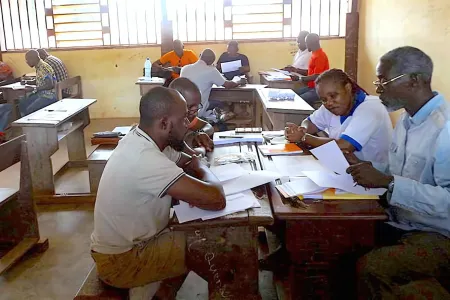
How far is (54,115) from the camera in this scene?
4.49 meters

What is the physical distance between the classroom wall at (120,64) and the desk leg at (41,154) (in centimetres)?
409

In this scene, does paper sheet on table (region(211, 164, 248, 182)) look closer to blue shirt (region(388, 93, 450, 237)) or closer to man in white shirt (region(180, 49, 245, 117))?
blue shirt (region(388, 93, 450, 237))

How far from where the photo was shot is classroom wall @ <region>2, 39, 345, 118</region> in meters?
8.06

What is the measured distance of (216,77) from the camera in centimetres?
559

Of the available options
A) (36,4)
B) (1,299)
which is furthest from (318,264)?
(36,4)

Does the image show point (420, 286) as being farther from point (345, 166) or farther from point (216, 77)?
point (216, 77)

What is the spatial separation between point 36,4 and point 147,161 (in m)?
7.30

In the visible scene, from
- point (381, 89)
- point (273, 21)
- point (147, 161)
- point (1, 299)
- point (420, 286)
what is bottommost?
point (1, 299)

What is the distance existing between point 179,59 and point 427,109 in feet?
19.5

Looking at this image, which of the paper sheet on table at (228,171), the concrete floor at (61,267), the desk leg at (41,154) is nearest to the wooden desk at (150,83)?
the desk leg at (41,154)

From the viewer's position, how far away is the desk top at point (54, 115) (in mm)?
4184

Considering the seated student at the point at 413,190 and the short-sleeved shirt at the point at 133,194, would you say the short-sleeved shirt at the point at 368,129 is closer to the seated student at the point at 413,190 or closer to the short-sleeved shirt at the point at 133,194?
the seated student at the point at 413,190

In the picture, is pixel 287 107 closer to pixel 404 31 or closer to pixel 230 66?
pixel 404 31

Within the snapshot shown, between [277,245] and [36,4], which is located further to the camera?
[36,4]
